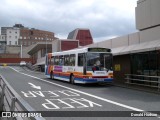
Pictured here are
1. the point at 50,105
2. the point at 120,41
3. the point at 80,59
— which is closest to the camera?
the point at 50,105

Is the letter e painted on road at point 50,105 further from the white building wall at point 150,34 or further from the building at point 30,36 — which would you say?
the building at point 30,36

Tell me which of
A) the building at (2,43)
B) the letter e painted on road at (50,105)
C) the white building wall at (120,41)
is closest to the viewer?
the letter e painted on road at (50,105)

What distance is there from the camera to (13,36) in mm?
158750

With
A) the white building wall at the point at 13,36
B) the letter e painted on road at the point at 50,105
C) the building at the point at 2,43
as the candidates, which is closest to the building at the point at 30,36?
the white building wall at the point at 13,36

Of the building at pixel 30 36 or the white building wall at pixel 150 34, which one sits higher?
the building at pixel 30 36

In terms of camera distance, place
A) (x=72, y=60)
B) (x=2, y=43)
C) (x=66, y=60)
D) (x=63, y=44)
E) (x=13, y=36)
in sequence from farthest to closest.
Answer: (x=2, y=43), (x=13, y=36), (x=63, y=44), (x=66, y=60), (x=72, y=60)

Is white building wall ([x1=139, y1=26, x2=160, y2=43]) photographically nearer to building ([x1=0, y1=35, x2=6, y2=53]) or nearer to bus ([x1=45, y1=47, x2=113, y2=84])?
bus ([x1=45, y1=47, x2=113, y2=84])

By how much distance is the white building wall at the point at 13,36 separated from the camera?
156 m

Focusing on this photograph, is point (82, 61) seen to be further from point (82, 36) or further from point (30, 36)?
point (30, 36)

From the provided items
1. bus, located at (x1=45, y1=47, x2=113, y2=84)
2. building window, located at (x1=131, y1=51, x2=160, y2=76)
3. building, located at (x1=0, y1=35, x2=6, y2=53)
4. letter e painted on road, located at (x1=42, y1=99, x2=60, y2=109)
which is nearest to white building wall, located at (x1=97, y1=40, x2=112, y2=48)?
bus, located at (x1=45, y1=47, x2=113, y2=84)

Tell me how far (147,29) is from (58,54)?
1000 cm

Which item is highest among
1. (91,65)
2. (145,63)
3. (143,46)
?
(143,46)

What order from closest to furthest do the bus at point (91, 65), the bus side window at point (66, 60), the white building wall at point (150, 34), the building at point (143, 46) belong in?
the building at point (143, 46) < the white building wall at point (150, 34) < the bus at point (91, 65) < the bus side window at point (66, 60)

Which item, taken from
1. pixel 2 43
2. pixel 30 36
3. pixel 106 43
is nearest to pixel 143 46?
pixel 106 43
